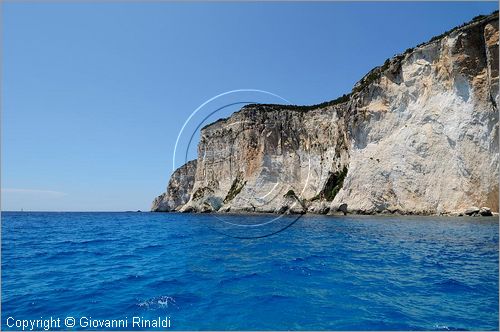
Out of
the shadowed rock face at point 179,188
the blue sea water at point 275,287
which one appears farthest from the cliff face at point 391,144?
the shadowed rock face at point 179,188

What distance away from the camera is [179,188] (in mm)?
115312

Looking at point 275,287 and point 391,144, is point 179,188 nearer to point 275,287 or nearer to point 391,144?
point 391,144

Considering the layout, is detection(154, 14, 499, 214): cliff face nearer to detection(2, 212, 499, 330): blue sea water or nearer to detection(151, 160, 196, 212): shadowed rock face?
detection(2, 212, 499, 330): blue sea water

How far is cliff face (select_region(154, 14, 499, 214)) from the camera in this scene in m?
37.8

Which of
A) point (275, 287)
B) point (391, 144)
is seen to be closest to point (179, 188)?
point (391, 144)

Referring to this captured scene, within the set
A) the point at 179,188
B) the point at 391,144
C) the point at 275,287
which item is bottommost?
the point at 275,287

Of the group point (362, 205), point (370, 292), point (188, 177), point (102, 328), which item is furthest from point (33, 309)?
point (188, 177)

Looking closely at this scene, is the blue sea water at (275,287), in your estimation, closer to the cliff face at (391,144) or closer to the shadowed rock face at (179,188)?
the cliff face at (391,144)

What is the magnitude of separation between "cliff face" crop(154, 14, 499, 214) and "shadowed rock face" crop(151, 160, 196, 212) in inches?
1305

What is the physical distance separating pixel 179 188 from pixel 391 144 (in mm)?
82267

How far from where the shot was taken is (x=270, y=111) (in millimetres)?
76312

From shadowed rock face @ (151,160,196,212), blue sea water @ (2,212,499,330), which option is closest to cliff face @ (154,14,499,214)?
blue sea water @ (2,212,499,330)

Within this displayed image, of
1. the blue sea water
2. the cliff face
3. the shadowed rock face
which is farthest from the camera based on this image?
the shadowed rock face

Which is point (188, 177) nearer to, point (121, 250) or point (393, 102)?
point (393, 102)
